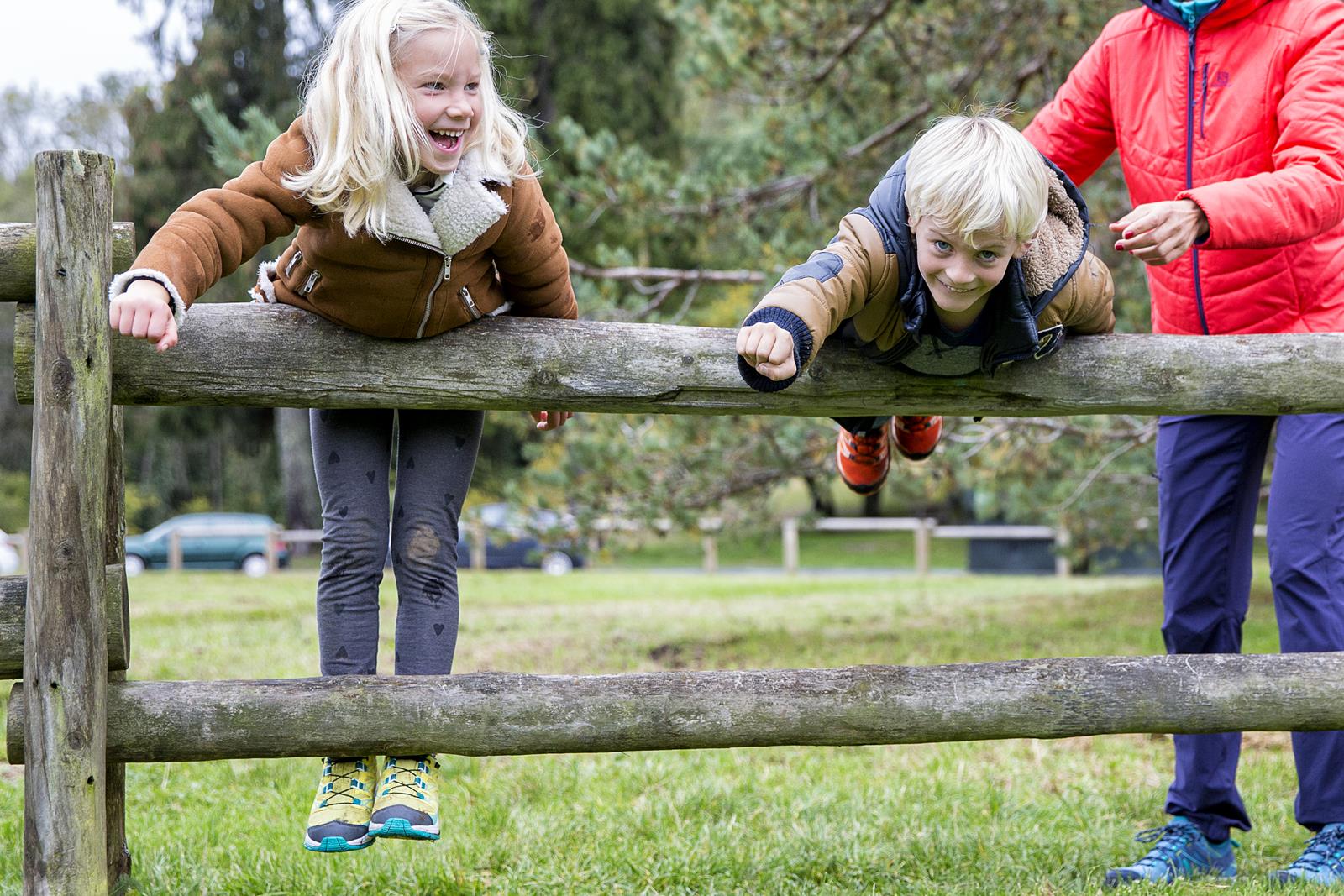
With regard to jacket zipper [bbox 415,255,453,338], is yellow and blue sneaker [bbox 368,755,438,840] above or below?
below

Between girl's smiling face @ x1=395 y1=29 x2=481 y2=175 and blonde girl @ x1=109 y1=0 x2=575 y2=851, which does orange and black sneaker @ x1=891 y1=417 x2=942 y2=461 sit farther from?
girl's smiling face @ x1=395 y1=29 x2=481 y2=175

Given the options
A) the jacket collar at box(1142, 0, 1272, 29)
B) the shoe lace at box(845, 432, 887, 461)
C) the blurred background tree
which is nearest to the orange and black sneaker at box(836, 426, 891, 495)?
the shoe lace at box(845, 432, 887, 461)

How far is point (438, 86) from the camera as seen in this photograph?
8.08ft

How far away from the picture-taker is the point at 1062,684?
2.61m

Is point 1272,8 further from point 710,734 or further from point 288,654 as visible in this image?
point 288,654

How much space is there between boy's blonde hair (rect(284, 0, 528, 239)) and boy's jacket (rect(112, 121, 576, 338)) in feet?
0.12

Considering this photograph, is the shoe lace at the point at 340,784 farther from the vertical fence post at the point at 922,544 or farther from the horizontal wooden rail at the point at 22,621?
the vertical fence post at the point at 922,544

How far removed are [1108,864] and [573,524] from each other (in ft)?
17.1

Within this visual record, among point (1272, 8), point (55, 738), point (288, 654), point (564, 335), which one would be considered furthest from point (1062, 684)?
point (288, 654)

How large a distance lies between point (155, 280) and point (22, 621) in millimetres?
795

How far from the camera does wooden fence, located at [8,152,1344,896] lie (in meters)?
2.29

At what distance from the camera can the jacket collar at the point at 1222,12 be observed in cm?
286

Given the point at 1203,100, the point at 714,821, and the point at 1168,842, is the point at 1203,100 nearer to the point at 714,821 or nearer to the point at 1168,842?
the point at 1168,842

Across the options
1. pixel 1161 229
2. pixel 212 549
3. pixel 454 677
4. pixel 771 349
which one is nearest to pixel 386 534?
pixel 454 677
